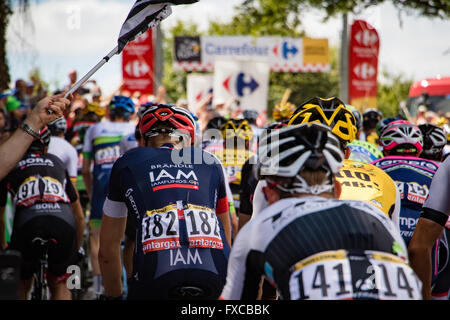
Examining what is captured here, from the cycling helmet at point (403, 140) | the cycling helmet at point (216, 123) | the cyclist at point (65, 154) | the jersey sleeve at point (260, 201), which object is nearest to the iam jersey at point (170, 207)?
the jersey sleeve at point (260, 201)

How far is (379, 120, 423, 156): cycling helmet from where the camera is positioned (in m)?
6.33

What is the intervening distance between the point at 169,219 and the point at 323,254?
1.61 m

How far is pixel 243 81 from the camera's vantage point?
2050cm

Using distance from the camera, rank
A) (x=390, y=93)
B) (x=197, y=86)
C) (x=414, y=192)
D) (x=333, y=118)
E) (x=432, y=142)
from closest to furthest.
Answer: (x=333, y=118) < (x=414, y=192) < (x=432, y=142) < (x=197, y=86) < (x=390, y=93)

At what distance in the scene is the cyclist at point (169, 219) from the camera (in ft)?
13.1

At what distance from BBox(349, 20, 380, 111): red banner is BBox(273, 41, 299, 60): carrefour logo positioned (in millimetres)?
10263

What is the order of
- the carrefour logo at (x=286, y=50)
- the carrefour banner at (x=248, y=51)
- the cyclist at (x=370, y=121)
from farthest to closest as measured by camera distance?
the carrefour logo at (x=286, y=50) < the carrefour banner at (x=248, y=51) < the cyclist at (x=370, y=121)

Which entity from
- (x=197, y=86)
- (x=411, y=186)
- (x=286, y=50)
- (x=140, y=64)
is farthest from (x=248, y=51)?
(x=411, y=186)

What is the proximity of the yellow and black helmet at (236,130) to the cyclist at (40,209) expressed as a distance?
2.21m

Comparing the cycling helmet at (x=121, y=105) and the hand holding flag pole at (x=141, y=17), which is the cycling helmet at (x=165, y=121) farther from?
the cycling helmet at (x=121, y=105)

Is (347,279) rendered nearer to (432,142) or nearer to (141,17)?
(141,17)

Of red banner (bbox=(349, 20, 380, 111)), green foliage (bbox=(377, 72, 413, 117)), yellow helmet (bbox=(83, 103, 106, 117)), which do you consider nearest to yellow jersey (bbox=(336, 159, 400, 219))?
yellow helmet (bbox=(83, 103, 106, 117))
